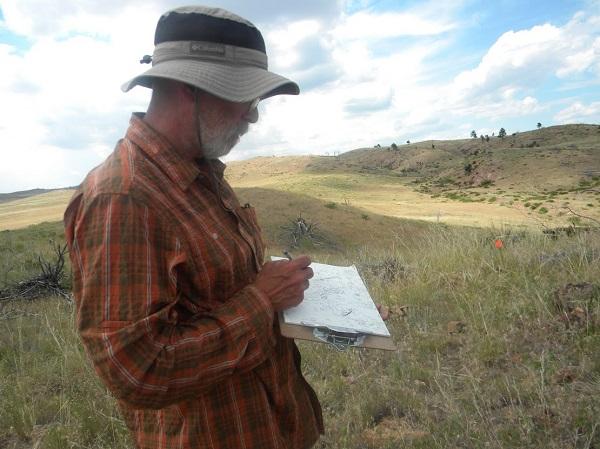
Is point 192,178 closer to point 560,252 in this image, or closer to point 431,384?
point 431,384

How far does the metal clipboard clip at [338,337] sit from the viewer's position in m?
1.60

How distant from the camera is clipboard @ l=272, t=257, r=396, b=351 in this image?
62.1 inches

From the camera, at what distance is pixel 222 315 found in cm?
143

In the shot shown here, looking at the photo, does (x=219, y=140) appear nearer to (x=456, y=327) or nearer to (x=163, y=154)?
(x=163, y=154)

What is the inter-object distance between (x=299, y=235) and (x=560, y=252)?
13.0 meters

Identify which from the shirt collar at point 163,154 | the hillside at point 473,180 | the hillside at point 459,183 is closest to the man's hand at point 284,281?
the shirt collar at point 163,154

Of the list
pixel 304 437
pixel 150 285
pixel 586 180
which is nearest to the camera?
pixel 150 285

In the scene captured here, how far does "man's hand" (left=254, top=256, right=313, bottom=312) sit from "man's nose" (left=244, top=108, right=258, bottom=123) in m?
0.50

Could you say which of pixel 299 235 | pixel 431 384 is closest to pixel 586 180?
pixel 299 235

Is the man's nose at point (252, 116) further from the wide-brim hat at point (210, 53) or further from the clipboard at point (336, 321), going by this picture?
the clipboard at point (336, 321)

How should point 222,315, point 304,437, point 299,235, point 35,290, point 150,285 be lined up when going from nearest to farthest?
point 150,285 < point 222,315 < point 304,437 < point 35,290 < point 299,235

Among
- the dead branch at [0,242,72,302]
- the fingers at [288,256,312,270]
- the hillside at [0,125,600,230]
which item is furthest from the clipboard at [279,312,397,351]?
the hillside at [0,125,600,230]

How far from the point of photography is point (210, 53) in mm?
1537

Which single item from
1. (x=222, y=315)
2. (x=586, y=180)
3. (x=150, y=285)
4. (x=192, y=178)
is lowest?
(x=586, y=180)
